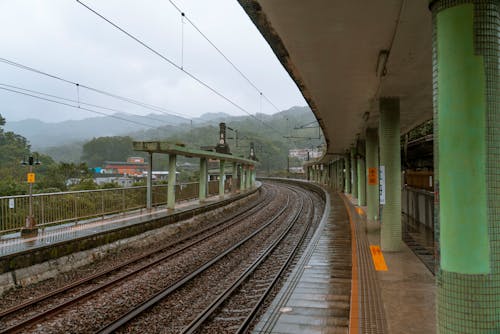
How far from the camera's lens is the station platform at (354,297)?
500 centimetres

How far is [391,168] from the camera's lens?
9188 millimetres

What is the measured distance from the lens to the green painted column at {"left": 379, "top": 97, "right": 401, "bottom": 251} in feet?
30.1

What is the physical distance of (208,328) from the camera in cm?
610

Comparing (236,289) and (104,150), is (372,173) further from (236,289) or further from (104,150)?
(104,150)

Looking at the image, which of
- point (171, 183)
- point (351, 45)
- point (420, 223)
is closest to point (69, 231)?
point (171, 183)

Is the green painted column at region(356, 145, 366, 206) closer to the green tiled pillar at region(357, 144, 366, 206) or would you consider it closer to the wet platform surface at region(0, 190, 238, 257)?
the green tiled pillar at region(357, 144, 366, 206)

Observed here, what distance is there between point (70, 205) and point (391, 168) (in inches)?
380

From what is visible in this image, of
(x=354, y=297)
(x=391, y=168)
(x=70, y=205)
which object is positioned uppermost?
(x=391, y=168)

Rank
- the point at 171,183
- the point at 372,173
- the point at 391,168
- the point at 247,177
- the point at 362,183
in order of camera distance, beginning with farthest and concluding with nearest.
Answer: the point at 247,177
the point at 362,183
the point at 171,183
the point at 372,173
the point at 391,168

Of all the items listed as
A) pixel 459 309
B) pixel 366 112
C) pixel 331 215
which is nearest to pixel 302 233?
pixel 331 215

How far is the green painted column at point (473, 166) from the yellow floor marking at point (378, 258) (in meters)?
4.78

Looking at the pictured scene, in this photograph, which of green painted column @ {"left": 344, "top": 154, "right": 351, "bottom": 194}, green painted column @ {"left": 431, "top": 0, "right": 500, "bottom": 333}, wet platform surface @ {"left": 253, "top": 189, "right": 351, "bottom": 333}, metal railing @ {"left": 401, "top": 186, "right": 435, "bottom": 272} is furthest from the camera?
green painted column @ {"left": 344, "top": 154, "right": 351, "bottom": 194}

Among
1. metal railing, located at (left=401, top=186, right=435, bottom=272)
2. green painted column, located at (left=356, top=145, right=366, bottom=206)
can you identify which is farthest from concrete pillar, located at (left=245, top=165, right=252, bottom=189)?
metal railing, located at (left=401, top=186, right=435, bottom=272)

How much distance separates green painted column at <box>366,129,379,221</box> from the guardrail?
→ 9266mm
